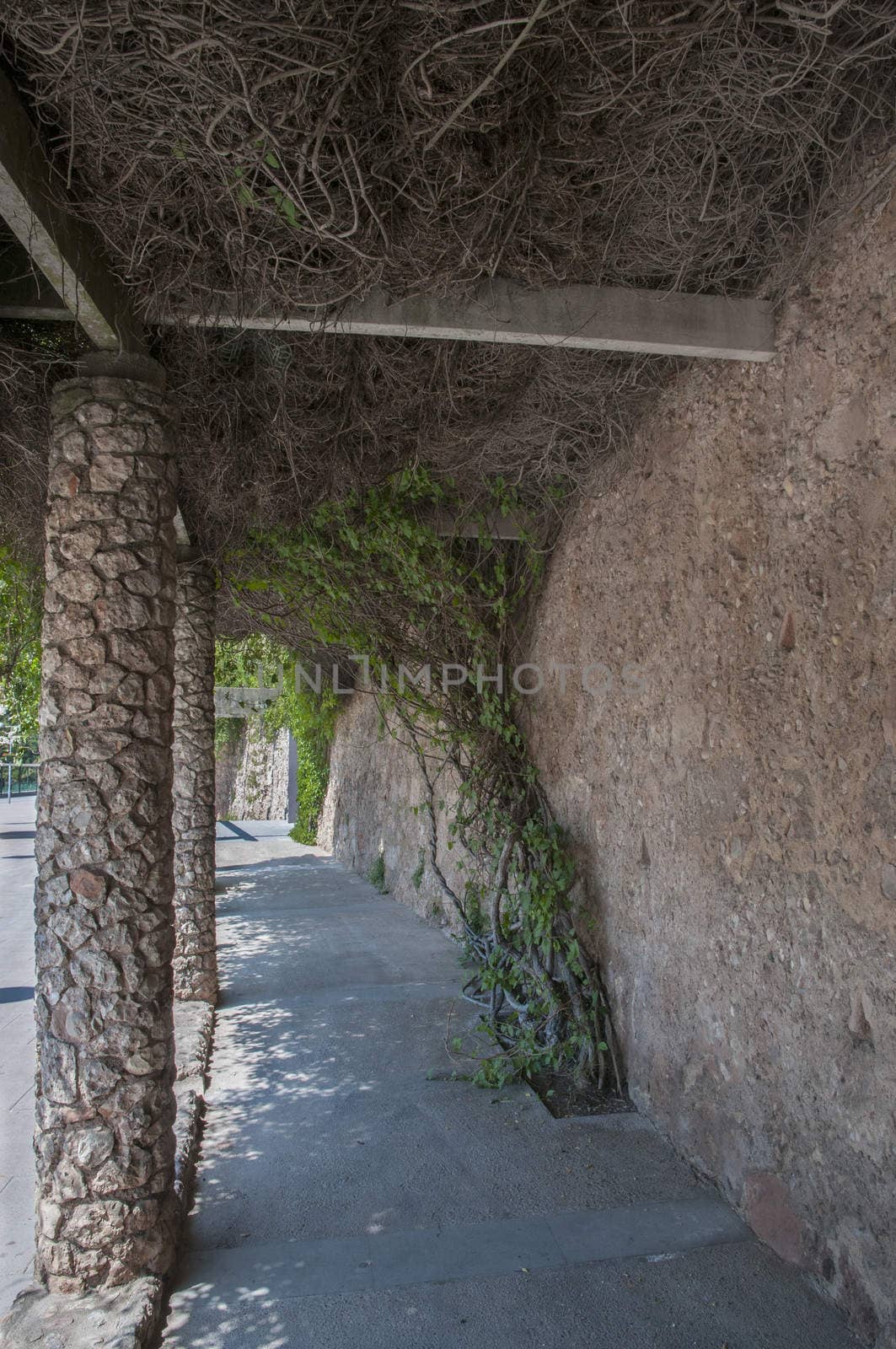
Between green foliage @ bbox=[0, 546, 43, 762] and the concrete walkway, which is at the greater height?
green foliage @ bbox=[0, 546, 43, 762]

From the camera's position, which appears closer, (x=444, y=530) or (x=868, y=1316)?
(x=868, y=1316)

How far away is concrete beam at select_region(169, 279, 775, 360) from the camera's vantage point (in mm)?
→ 2770

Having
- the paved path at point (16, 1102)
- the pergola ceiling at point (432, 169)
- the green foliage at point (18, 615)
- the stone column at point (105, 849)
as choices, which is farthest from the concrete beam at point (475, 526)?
the paved path at point (16, 1102)

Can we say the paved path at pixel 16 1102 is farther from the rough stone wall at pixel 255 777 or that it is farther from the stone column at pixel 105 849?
the rough stone wall at pixel 255 777

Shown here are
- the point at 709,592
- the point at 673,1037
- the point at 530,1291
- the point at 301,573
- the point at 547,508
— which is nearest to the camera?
the point at 530,1291

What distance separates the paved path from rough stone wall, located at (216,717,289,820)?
9.80 m

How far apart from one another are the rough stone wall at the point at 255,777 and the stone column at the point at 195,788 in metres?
12.5

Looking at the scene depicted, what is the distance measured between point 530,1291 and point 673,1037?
3.57 feet

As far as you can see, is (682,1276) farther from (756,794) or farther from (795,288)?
(795,288)

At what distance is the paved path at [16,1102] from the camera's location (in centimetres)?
286

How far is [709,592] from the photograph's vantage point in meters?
3.14

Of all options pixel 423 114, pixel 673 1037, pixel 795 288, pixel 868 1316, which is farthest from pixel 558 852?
pixel 423 114

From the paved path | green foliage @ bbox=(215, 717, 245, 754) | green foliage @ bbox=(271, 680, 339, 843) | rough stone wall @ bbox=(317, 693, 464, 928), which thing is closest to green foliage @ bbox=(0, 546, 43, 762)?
the paved path

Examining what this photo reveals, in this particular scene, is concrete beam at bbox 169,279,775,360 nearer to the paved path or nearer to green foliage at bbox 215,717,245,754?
the paved path
